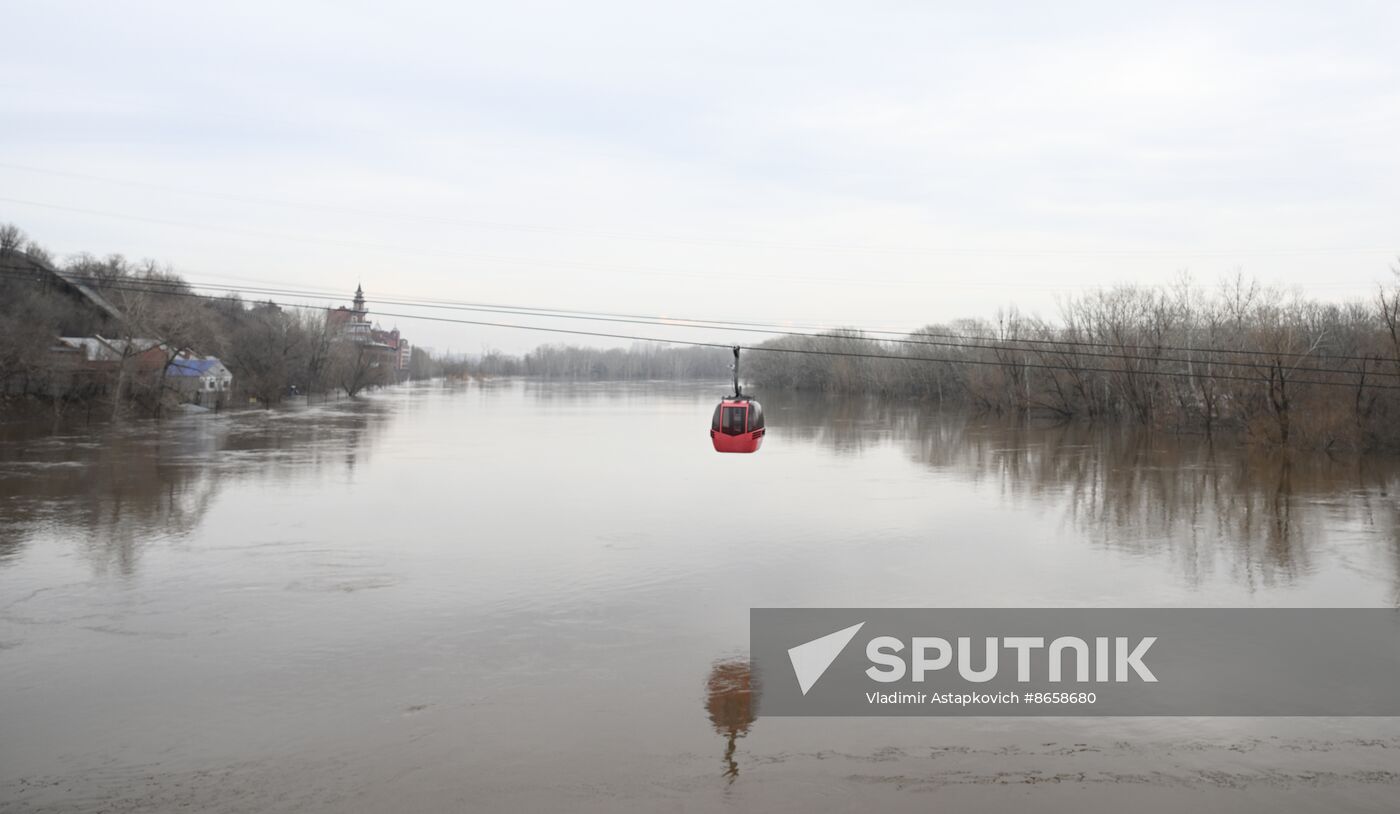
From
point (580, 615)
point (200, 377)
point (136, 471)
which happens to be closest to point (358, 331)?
point (200, 377)

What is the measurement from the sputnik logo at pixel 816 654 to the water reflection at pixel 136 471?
50.2 ft

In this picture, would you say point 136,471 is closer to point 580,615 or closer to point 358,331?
point 580,615

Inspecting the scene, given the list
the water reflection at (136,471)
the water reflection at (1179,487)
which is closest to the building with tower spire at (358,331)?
the water reflection at (136,471)

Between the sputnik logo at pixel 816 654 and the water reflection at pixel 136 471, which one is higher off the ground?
the water reflection at pixel 136 471

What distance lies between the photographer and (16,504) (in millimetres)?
27953

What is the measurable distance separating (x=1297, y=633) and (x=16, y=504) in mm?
34517

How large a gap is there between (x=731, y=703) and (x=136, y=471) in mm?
33207

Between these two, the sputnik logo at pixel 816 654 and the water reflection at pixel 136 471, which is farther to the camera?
the water reflection at pixel 136 471

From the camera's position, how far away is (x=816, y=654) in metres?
15.3

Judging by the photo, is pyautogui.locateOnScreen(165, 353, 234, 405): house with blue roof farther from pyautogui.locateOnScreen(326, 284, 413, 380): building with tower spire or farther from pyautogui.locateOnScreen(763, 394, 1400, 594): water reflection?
pyautogui.locateOnScreen(763, 394, 1400, 594): water reflection

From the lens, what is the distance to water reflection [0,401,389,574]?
24.3 metres

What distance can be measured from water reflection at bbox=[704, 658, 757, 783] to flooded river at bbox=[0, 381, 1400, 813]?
0.23 ft

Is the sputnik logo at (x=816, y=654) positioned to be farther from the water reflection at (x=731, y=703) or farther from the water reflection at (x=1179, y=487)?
the water reflection at (x=1179, y=487)

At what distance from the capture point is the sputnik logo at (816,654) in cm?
1425
